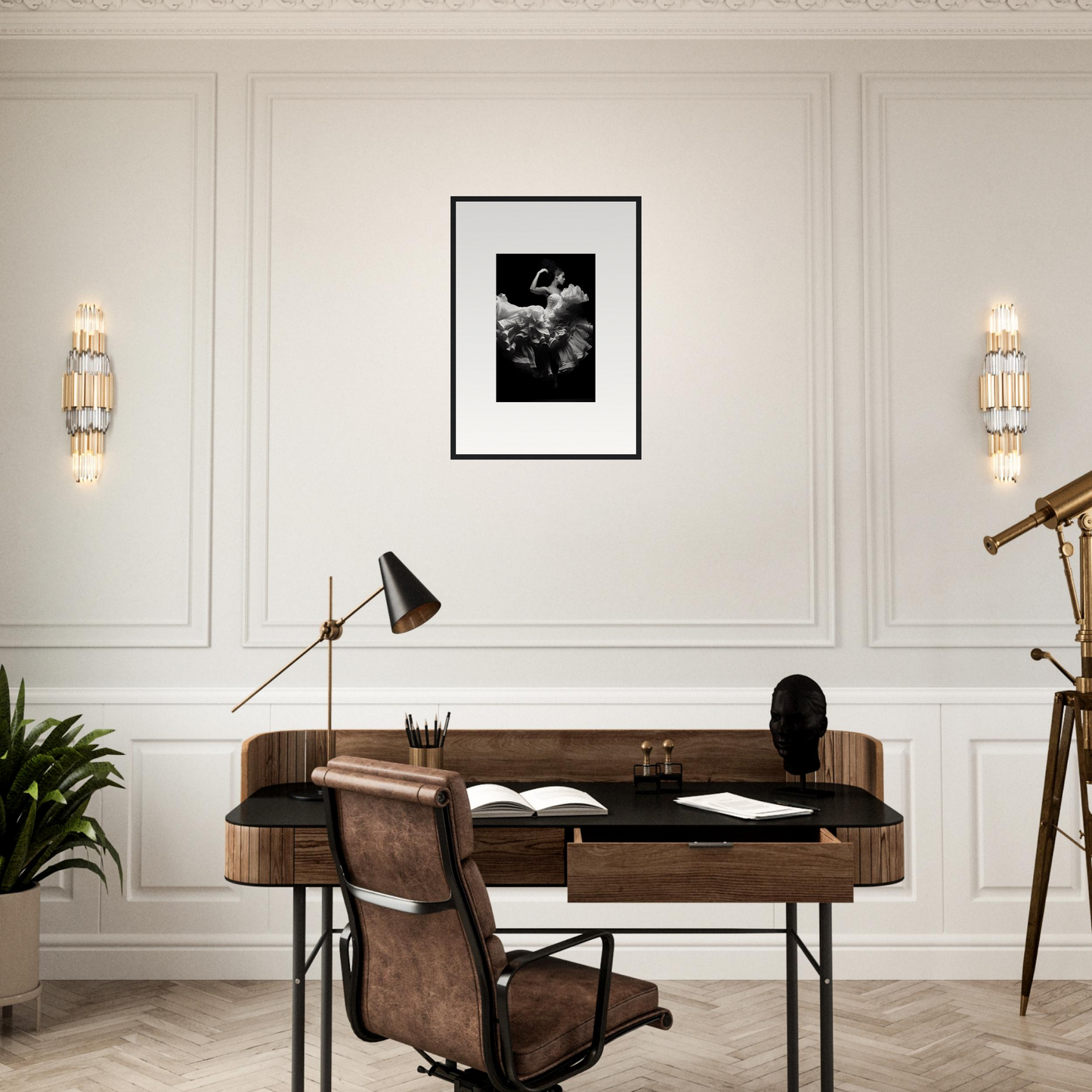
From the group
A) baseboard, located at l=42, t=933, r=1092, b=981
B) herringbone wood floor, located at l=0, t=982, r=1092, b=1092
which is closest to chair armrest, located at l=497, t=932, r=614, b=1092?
herringbone wood floor, located at l=0, t=982, r=1092, b=1092

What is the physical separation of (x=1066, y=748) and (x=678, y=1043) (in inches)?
57.4

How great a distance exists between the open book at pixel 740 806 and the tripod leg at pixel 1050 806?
1.22 meters

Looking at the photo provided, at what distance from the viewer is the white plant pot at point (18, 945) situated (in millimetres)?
2990

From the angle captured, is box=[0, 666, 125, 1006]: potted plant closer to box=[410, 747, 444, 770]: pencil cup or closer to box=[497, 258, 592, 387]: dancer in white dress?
box=[410, 747, 444, 770]: pencil cup

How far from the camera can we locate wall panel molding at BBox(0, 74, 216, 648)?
352 cm

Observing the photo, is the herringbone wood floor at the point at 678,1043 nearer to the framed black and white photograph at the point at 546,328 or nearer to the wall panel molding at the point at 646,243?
the wall panel molding at the point at 646,243

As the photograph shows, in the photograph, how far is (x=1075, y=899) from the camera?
3.48 meters

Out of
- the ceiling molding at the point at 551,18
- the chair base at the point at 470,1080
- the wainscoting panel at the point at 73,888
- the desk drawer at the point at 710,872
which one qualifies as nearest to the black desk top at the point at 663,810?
the desk drawer at the point at 710,872

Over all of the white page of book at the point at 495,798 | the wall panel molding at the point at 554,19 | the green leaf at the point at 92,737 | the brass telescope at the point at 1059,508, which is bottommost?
the white page of book at the point at 495,798

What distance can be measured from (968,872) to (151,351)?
3.33 metres

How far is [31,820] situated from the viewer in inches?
118

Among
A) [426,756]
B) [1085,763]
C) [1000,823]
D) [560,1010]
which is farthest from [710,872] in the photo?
[1000,823]

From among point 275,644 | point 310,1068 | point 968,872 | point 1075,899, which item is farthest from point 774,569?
point 310,1068

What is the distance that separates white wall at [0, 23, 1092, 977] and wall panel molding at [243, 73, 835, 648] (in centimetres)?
1
